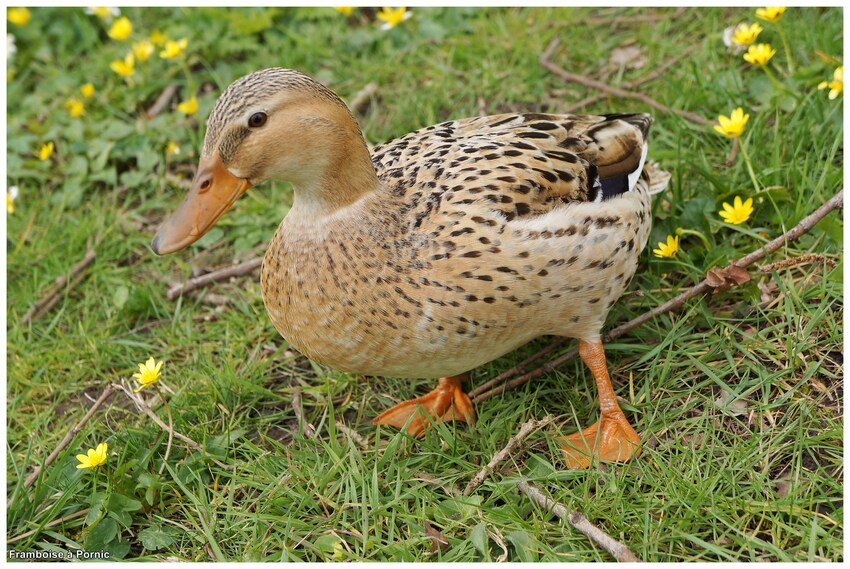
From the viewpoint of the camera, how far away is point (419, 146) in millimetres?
3193

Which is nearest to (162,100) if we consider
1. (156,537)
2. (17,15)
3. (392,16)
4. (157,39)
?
(157,39)

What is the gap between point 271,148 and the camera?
2668 millimetres

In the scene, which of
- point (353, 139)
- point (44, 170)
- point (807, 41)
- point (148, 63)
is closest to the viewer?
point (353, 139)

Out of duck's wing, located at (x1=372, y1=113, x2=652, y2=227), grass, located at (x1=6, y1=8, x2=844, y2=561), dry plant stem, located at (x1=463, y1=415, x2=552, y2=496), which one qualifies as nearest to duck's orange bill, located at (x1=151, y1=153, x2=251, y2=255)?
duck's wing, located at (x1=372, y1=113, x2=652, y2=227)

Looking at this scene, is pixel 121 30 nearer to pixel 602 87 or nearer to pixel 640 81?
pixel 602 87

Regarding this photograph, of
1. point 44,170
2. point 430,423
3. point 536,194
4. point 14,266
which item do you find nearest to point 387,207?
point 536,194

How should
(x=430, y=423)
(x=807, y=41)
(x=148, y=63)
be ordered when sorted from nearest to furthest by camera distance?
(x=430, y=423) → (x=807, y=41) → (x=148, y=63)

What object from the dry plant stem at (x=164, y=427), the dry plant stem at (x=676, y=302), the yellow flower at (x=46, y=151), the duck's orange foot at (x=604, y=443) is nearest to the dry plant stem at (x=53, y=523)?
the dry plant stem at (x=164, y=427)

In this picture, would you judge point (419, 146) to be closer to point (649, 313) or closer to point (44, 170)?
point (649, 313)

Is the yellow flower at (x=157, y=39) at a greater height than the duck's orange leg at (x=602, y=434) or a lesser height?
greater

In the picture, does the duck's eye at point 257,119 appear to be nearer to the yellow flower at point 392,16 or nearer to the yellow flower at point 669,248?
the yellow flower at point 669,248

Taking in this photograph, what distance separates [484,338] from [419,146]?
777mm

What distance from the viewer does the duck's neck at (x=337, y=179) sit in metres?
2.79

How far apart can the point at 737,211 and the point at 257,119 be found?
1.84 m
